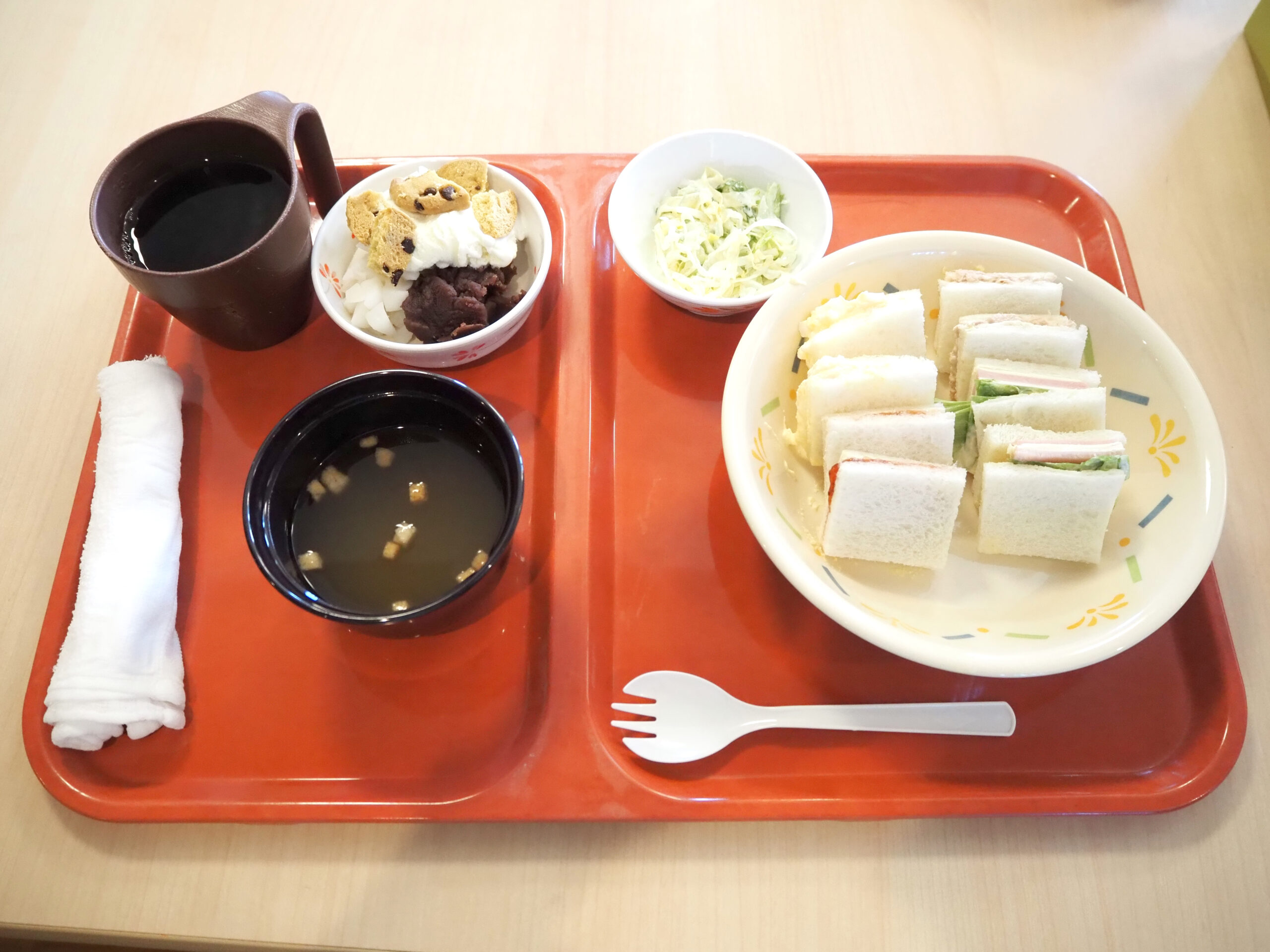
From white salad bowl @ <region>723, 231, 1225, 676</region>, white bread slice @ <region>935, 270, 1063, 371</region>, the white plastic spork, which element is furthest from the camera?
white bread slice @ <region>935, 270, 1063, 371</region>

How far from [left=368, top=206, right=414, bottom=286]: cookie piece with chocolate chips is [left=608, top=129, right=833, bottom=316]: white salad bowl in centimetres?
35

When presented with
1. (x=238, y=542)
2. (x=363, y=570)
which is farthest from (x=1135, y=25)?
(x=238, y=542)

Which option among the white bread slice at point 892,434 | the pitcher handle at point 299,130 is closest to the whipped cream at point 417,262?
the pitcher handle at point 299,130

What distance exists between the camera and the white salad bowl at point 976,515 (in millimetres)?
926

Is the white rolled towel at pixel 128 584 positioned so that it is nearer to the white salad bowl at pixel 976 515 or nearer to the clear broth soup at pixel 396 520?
the clear broth soup at pixel 396 520

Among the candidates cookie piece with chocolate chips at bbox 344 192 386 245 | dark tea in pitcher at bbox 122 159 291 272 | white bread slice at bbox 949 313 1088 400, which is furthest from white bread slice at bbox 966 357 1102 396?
dark tea in pitcher at bbox 122 159 291 272

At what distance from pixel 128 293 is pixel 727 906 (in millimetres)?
1472

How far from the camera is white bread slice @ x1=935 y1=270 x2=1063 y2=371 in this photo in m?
1.15

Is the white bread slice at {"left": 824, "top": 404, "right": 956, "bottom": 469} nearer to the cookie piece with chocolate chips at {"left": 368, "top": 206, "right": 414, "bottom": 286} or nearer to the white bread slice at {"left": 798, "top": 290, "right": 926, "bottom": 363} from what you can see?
the white bread slice at {"left": 798, "top": 290, "right": 926, "bottom": 363}

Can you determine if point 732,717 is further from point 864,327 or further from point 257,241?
point 257,241

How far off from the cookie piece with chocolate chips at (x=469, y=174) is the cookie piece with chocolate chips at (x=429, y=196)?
0.17ft

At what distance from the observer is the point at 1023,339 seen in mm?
1115

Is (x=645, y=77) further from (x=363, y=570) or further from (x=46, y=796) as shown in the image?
(x=46, y=796)

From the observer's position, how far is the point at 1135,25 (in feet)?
6.03
